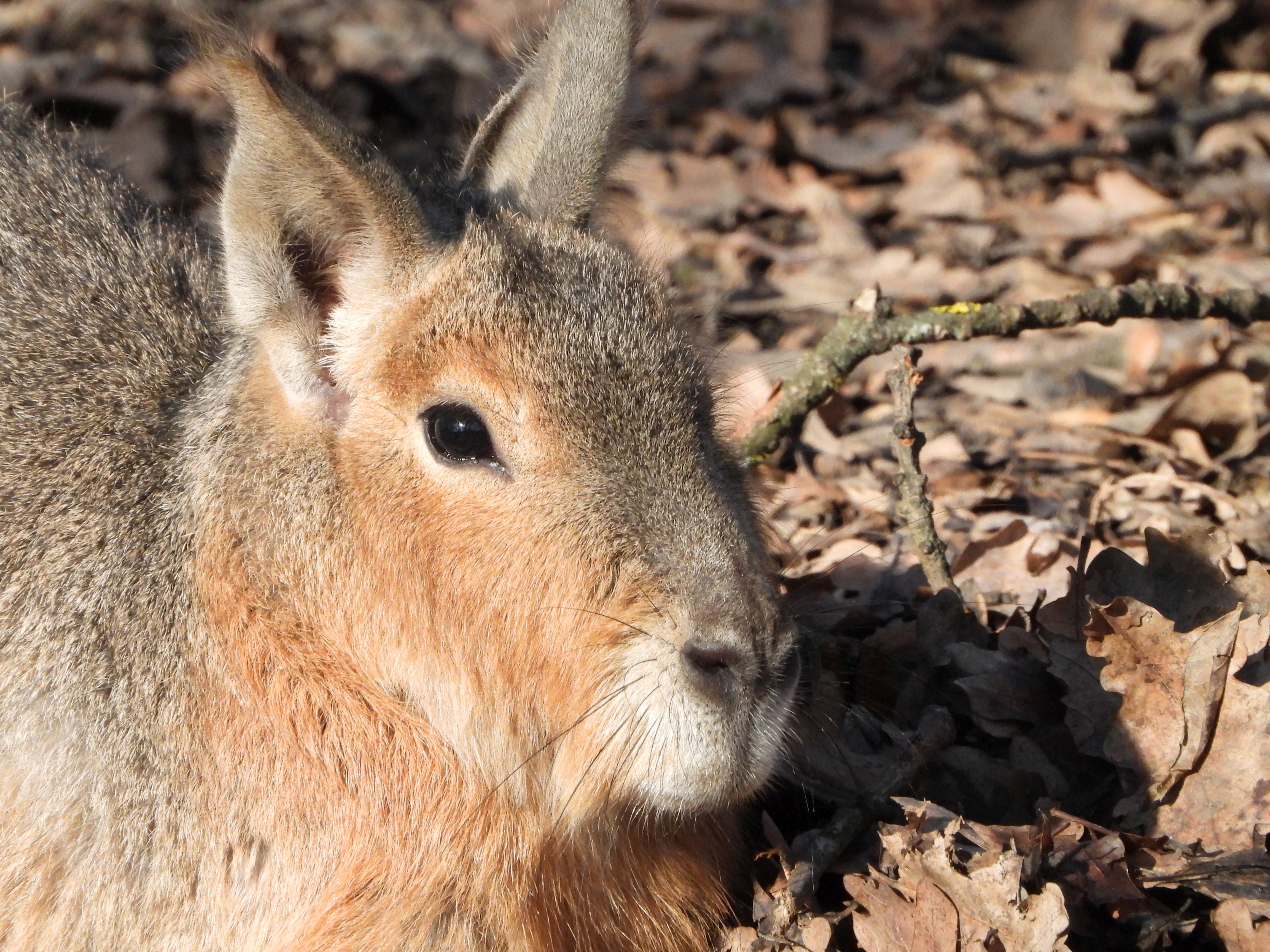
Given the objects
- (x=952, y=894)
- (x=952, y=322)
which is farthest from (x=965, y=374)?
(x=952, y=894)

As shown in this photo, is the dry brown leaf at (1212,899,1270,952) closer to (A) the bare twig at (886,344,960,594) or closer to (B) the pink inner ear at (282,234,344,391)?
(A) the bare twig at (886,344,960,594)

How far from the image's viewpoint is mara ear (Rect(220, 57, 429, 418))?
252 centimetres

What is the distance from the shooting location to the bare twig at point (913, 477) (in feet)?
11.6

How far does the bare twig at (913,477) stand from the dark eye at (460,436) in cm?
132

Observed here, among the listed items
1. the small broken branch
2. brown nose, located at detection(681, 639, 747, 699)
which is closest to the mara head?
brown nose, located at detection(681, 639, 747, 699)

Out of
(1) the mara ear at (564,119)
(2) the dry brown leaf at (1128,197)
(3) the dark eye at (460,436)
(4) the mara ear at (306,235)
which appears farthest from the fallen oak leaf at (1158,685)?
(2) the dry brown leaf at (1128,197)

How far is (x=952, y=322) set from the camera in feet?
12.7

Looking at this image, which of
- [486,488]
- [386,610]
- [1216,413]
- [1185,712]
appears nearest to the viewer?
[486,488]

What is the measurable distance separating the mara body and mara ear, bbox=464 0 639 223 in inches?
1.2

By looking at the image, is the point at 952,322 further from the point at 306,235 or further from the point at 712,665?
the point at 306,235

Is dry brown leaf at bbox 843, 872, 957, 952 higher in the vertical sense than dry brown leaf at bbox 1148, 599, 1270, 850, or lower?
lower

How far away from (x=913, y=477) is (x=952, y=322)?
54cm

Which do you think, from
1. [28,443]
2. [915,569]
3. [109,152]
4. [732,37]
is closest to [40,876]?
[28,443]

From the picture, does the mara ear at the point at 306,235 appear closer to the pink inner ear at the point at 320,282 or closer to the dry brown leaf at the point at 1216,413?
the pink inner ear at the point at 320,282
